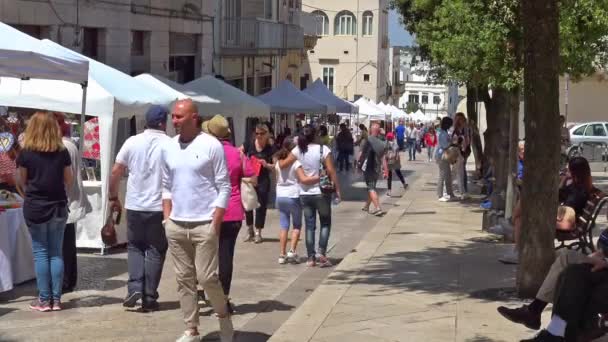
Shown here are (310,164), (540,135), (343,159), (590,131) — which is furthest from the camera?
(590,131)

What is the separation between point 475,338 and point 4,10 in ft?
43.2

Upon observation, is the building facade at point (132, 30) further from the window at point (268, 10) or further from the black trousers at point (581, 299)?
the black trousers at point (581, 299)

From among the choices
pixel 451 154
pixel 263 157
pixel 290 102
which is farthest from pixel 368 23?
pixel 263 157

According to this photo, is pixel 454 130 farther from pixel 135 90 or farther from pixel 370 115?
pixel 370 115

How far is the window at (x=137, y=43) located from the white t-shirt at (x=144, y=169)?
15834 millimetres

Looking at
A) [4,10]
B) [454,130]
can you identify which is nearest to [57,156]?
[4,10]

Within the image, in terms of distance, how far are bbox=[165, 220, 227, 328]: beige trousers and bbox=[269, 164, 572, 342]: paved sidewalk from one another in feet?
2.25

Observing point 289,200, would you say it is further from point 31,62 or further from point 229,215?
point 229,215

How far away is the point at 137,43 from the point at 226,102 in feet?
16.9

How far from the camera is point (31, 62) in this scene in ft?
35.6

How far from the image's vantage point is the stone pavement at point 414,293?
8508mm

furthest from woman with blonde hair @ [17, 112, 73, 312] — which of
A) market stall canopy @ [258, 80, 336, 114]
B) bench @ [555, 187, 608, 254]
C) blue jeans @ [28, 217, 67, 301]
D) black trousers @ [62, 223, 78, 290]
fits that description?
market stall canopy @ [258, 80, 336, 114]

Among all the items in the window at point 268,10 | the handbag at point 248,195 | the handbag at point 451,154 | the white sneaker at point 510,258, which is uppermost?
the window at point 268,10

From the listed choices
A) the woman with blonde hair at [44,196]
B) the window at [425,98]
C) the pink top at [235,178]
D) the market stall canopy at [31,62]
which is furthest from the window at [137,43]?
the window at [425,98]
